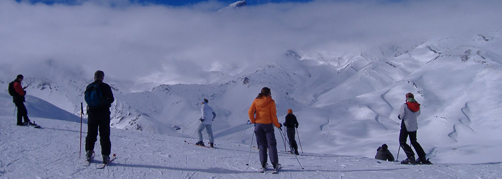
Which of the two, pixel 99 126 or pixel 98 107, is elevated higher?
pixel 98 107

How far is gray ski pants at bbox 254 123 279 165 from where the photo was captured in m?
8.04

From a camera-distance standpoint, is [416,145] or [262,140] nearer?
[262,140]

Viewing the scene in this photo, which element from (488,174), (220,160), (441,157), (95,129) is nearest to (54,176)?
(95,129)

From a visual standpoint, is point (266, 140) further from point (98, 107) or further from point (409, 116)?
point (409, 116)

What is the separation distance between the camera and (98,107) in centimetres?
737

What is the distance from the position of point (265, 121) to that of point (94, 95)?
359cm

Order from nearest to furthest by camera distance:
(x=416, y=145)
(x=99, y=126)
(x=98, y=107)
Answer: (x=98, y=107)
(x=99, y=126)
(x=416, y=145)

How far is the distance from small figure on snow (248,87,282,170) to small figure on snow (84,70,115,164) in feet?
9.93

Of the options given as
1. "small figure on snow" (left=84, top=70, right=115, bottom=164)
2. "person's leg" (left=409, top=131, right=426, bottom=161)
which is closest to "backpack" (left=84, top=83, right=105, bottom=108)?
"small figure on snow" (left=84, top=70, right=115, bottom=164)

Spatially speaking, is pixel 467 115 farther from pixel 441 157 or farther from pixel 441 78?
pixel 441 157

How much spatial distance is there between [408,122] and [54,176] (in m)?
8.72

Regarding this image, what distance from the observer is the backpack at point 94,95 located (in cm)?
721

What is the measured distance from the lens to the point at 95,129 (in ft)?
25.0

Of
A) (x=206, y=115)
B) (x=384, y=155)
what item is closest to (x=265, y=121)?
(x=206, y=115)
